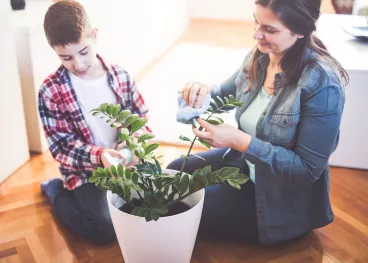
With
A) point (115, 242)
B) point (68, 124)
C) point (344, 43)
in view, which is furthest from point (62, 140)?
point (344, 43)

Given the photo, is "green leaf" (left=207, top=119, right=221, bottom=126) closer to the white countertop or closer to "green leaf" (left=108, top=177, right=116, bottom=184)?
"green leaf" (left=108, top=177, right=116, bottom=184)

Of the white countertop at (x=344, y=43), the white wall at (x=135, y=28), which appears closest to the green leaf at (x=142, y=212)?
the white countertop at (x=344, y=43)

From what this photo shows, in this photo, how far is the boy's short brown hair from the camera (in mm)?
1374

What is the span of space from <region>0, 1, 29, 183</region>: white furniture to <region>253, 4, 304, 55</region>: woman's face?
90 centimetres

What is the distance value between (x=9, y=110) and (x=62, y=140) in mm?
365

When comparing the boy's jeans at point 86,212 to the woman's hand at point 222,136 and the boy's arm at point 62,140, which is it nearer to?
the boy's arm at point 62,140

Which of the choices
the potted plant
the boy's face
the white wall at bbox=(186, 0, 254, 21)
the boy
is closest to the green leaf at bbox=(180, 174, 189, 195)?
the potted plant

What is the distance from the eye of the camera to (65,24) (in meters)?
1.37

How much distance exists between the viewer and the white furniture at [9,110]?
1.69m

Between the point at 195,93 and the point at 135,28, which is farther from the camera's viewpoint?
the point at 135,28

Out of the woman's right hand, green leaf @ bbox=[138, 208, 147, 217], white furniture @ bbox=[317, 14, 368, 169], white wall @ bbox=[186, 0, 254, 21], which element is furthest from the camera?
white wall @ bbox=[186, 0, 254, 21]

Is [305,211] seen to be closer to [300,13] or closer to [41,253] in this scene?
[300,13]

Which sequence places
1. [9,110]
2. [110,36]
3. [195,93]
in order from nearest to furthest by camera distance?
1. [195,93]
2. [9,110]
3. [110,36]

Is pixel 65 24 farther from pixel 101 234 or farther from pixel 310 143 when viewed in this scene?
pixel 310 143
